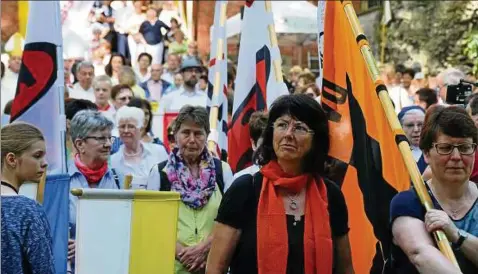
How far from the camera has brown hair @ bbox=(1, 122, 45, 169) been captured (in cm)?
488

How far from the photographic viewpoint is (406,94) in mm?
13422

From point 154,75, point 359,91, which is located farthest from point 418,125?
point 154,75

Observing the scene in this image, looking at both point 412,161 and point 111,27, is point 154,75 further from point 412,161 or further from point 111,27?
point 412,161

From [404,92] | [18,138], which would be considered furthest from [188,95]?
[18,138]

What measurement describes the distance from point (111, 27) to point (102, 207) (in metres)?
16.9

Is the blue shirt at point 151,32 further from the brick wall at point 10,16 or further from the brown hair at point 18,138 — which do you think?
the brown hair at point 18,138

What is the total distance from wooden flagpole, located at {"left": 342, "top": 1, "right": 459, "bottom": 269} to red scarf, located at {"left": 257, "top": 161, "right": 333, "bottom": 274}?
0.43 metres

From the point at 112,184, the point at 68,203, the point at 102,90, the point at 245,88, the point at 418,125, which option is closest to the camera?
the point at 68,203

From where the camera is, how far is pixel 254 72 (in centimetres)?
827

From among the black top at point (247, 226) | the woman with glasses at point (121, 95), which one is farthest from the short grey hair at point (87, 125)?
the woman with glasses at point (121, 95)

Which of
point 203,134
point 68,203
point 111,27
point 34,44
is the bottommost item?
point 68,203

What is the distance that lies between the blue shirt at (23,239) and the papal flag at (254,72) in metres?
3.19

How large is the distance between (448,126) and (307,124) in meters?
0.66

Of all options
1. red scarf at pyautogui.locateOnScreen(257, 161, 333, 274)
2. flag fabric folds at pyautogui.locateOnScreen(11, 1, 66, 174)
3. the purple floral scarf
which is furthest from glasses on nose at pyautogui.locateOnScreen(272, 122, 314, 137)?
flag fabric folds at pyautogui.locateOnScreen(11, 1, 66, 174)
